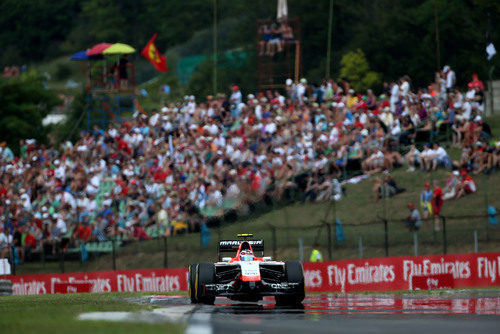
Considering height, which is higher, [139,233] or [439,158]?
[439,158]

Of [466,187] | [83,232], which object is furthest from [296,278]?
[83,232]

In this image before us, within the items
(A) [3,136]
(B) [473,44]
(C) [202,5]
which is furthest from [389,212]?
(C) [202,5]

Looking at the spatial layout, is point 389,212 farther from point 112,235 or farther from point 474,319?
point 474,319

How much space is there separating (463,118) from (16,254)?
14.5 m

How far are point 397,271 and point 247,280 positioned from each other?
801 centimetres

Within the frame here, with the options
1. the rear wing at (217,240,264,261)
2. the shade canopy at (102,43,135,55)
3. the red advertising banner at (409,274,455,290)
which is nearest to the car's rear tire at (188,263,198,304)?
the rear wing at (217,240,264,261)

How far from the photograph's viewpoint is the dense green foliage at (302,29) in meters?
48.1

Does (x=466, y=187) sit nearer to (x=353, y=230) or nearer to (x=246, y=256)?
(x=353, y=230)

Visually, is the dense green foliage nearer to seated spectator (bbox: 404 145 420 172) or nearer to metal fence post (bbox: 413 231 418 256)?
seated spectator (bbox: 404 145 420 172)

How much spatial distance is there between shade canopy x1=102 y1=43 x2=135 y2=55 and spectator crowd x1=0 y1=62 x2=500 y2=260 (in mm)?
6295

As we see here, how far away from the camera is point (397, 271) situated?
23.8 meters

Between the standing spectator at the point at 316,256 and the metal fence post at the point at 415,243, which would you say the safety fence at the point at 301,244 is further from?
the standing spectator at the point at 316,256

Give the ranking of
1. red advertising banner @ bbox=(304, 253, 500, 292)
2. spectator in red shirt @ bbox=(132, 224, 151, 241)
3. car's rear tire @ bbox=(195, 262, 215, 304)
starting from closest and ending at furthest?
car's rear tire @ bbox=(195, 262, 215, 304)
red advertising banner @ bbox=(304, 253, 500, 292)
spectator in red shirt @ bbox=(132, 224, 151, 241)

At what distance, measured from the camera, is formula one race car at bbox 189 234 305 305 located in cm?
1667
